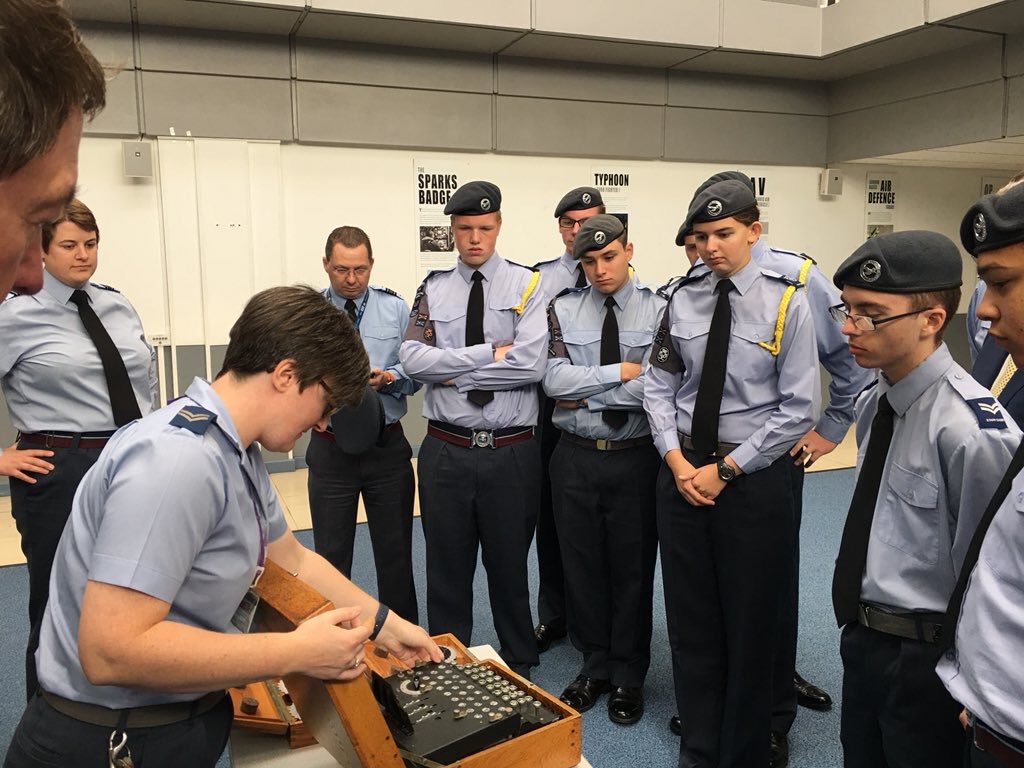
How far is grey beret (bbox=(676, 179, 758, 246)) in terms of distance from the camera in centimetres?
240

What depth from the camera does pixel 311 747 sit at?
58.4 inches

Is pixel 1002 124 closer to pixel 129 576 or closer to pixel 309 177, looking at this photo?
pixel 309 177

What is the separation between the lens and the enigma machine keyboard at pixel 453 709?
1.28m

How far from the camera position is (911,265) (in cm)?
172

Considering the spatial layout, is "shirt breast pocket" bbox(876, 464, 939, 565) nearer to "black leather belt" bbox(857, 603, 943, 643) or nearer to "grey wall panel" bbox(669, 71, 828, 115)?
"black leather belt" bbox(857, 603, 943, 643)

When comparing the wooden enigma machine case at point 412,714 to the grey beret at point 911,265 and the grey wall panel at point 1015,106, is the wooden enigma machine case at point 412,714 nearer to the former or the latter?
the grey beret at point 911,265

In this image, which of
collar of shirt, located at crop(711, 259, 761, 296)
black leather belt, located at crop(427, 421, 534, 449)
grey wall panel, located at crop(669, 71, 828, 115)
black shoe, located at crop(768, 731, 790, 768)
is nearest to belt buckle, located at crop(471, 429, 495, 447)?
black leather belt, located at crop(427, 421, 534, 449)

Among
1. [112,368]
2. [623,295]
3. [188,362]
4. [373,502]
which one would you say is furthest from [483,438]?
[188,362]

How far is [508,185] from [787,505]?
4.14m

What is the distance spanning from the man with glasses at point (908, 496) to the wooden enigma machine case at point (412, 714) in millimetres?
777

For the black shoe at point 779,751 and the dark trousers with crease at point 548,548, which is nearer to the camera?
the black shoe at point 779,751

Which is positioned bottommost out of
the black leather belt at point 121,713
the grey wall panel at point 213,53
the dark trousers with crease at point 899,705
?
the dark trousers with crease at point 899,705

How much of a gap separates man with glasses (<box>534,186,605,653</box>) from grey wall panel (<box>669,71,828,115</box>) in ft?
10.2

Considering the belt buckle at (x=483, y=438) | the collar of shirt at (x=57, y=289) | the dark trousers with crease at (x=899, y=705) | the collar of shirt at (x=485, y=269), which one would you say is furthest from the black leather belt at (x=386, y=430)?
the dark trousers with crease at (x=899, y=705)
